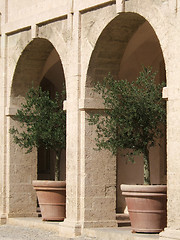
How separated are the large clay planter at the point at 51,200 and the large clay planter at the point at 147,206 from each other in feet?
7.67

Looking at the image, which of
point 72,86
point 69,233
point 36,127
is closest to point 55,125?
point 36,127

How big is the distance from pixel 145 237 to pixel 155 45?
15.5 feet

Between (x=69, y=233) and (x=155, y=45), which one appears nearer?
(x=69, y=233)

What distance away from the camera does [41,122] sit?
1312 centimetres

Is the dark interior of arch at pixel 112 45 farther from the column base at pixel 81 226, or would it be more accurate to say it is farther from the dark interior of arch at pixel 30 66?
the column base at pixel 81 226

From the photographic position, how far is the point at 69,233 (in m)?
11.6

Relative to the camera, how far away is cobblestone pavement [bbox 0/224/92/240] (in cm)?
1164

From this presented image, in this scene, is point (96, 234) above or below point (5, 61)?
below

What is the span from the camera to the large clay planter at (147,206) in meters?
10.5

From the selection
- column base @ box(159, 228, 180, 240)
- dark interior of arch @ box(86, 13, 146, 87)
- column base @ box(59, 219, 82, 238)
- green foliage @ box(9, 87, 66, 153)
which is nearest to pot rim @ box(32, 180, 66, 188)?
green foliage @ box(9, 87, 66, 153)

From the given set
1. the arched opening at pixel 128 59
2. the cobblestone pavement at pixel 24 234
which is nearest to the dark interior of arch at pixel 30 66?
the arched opening at pixel 128 59

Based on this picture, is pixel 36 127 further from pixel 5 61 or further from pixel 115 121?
pixel 115 121

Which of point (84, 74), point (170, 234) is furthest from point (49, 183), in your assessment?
point (170, 234)

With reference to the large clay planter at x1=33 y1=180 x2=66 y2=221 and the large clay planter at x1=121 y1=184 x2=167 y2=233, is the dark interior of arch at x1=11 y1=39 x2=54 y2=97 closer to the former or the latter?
the large clay planter at x1=33 y1=180 x2=66 y2=221
